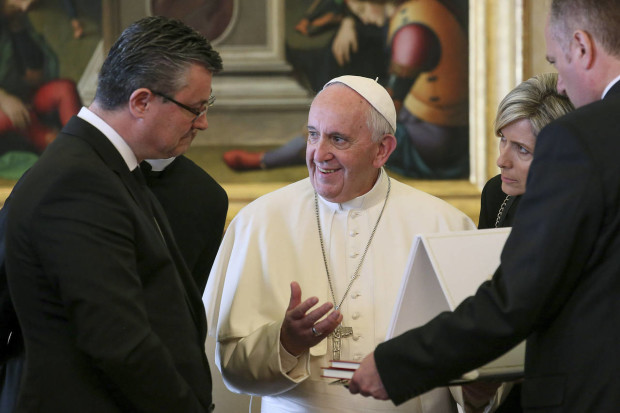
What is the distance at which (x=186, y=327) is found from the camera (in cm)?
242

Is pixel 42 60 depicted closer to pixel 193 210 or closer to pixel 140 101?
pixel 193 210

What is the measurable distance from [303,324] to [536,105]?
1237mm

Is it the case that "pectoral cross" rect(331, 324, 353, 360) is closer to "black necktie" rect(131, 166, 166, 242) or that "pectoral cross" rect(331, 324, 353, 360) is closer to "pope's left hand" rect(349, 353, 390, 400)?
"pope's left hand" rect(349, 353, 390, 400)

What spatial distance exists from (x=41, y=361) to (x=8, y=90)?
3.18 m

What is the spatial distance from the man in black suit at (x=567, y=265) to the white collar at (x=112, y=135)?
1.00 meters

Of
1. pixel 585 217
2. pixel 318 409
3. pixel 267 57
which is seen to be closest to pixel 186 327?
pixel 318 409

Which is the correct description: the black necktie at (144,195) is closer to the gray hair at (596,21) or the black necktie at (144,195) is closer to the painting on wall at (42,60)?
the gray hair at (596,21)

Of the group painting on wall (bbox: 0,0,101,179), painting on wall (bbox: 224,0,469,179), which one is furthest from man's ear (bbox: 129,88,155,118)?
painting on wall (bbox: 0,0,101,179)

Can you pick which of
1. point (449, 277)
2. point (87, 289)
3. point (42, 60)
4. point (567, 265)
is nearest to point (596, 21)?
point (567, 265)

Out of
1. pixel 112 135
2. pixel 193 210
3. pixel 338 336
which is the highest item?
pixel 112 135

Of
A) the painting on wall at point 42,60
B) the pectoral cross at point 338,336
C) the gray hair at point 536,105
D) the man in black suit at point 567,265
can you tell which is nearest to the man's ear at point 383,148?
the gray hair at point 536,105

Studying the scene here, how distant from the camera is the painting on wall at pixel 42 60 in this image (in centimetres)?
498

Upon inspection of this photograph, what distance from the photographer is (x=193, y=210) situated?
11.6 ft

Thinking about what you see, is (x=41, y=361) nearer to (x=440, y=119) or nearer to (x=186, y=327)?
(x=186, y=327)
